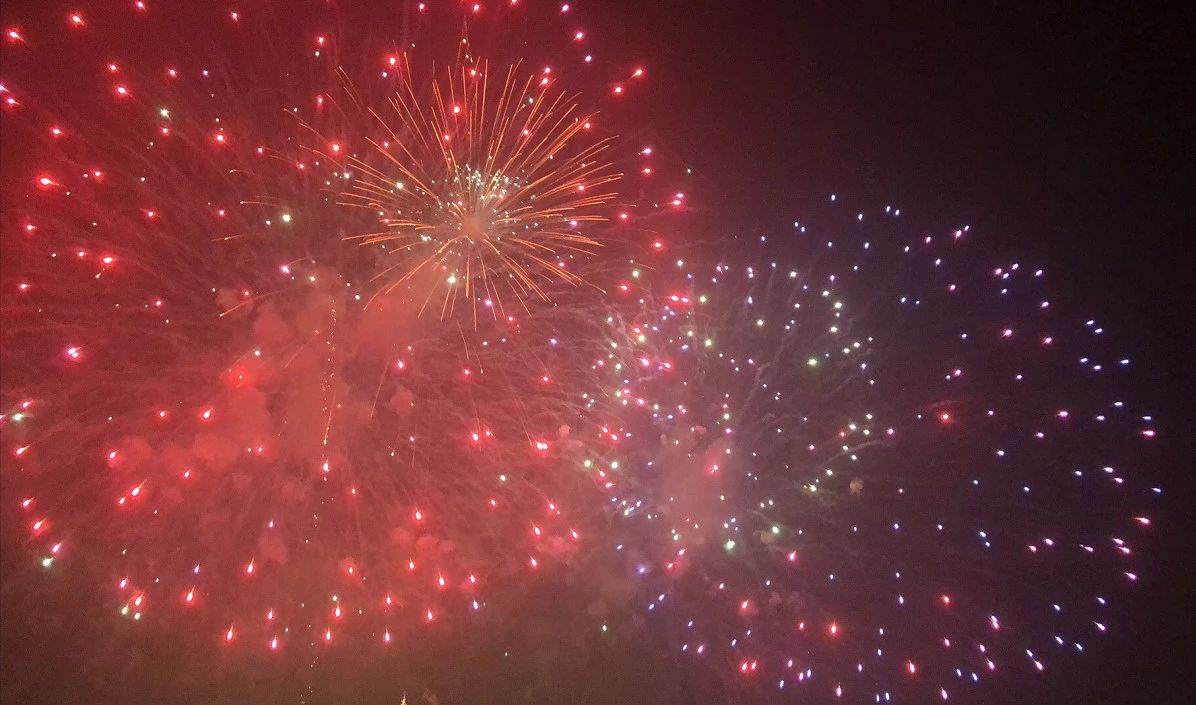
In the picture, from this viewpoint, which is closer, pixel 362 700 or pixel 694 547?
pixel 362 700

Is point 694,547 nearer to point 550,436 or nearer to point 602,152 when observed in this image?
point 550,436

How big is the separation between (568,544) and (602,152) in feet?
7.37

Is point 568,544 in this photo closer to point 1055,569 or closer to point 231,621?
point 231,621

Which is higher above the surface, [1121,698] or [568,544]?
[568,544]

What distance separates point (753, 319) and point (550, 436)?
4.46 ft

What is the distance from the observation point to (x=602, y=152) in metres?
3.66

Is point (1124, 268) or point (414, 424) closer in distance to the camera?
point (414, 424)

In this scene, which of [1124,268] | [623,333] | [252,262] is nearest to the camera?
[252,262]

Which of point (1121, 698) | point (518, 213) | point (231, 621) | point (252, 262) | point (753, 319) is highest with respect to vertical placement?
point (252, 262)

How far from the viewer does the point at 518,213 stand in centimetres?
358

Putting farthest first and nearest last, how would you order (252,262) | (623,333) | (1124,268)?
(1124,268)
(623,333)
(252,262)

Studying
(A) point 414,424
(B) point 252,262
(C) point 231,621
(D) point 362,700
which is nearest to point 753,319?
(A) point 414,424

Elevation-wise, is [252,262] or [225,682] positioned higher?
[252,262]

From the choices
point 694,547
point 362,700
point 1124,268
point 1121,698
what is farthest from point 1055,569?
point 362,700
